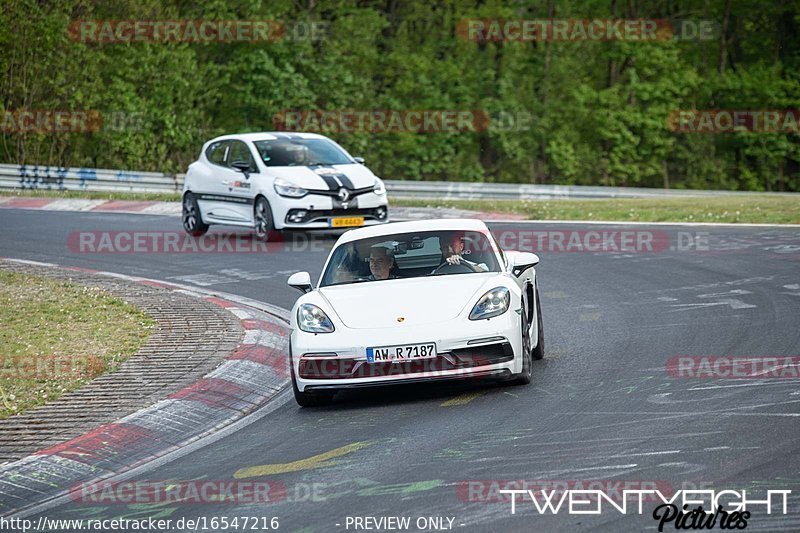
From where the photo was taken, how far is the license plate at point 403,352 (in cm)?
922

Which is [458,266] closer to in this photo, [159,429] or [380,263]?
[380,263]

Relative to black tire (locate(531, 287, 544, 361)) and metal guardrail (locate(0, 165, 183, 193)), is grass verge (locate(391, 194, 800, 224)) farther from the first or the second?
black tire (locate(531, 287, 544, 361))

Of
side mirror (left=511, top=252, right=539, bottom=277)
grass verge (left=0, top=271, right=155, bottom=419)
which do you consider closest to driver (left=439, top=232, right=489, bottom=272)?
side mirror (left=511, top=252, right=539, bottom=277)

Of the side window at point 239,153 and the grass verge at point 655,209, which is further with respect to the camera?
the grass verge at point 655,209

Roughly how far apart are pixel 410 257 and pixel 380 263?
1.26 feet

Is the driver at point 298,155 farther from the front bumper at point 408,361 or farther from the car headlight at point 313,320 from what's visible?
the front bumper at point 408,361

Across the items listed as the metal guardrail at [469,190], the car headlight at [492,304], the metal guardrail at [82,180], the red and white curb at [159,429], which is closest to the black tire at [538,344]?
the car headlight at [492,304]

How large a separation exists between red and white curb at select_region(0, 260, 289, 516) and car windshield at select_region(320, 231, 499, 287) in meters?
1.05

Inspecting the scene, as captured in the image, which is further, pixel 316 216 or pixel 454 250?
pixel 316 216

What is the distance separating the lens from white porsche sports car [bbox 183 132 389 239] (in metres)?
20.3

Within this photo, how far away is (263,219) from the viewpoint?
68.7 feet

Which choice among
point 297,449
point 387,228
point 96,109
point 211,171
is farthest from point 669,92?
point 297,449

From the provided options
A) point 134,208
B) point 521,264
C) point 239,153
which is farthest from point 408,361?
point 134,208

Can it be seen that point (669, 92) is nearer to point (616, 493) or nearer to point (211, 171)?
point (211, 171)
